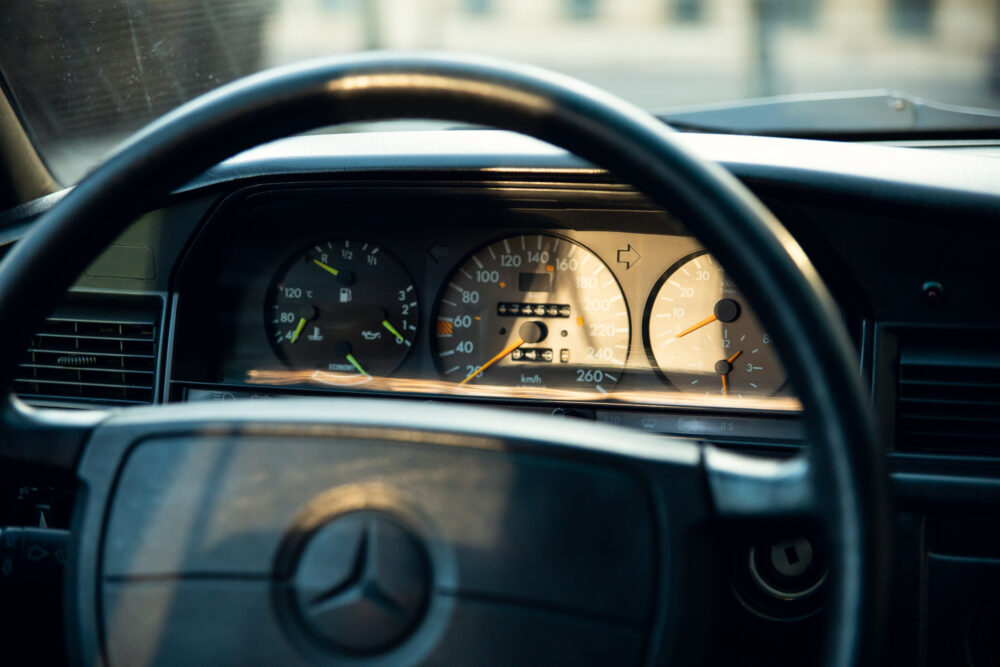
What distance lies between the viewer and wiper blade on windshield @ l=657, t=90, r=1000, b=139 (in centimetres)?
207

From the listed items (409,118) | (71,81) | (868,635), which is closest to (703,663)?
(868,635)

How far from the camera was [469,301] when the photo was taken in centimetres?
227

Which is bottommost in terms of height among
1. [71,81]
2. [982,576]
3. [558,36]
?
[982,576]

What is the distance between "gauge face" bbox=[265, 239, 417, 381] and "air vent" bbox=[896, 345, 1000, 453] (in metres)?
1.11

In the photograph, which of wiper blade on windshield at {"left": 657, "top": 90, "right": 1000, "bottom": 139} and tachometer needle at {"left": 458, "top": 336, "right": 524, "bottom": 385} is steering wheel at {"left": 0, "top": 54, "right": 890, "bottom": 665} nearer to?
tachometer needle at {"left": 458, "top": 336, "right": 524, "bottom": 385}

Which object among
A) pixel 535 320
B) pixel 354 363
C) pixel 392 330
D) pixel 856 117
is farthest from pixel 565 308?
pixel 856 117

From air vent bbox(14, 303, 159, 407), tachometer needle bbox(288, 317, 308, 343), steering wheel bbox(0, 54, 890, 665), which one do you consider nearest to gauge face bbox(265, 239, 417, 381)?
tachometer needle bbox(288, 317, 308, 343)

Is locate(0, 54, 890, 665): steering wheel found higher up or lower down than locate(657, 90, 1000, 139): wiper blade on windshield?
lower down

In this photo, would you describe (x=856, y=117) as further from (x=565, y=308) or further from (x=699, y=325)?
(x=565, y=308)

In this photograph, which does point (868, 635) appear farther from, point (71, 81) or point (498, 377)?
point (71, 81)

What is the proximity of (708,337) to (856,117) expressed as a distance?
1.91ft

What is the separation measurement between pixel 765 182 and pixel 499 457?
985 millimetres

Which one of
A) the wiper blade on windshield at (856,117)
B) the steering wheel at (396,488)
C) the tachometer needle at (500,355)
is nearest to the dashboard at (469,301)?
the tachometer needle at (500,355)

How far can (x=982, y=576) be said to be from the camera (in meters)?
1.60
